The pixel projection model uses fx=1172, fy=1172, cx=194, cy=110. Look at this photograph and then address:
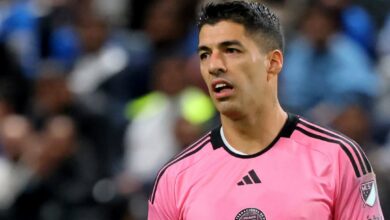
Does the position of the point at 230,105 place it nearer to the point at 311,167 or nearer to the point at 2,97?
the point at 311,167

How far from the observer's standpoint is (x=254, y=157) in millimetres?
5008

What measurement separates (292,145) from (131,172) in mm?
4113

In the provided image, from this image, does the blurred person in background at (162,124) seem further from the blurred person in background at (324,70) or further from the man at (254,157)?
the man at (254,157)

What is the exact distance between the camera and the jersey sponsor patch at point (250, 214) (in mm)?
4824

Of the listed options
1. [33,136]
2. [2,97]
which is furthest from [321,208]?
[2,97]

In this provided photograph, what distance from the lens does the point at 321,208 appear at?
4.74 m

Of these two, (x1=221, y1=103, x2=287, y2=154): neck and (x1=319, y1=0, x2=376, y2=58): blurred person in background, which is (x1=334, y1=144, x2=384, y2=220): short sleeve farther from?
(x1=319, y1=0, x2=376, y2=58): blurred person in background

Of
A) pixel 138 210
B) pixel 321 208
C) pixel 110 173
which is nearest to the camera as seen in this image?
pixel 321 208

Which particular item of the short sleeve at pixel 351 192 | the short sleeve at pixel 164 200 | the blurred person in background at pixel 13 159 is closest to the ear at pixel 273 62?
the short sleeve at pixel 351 192

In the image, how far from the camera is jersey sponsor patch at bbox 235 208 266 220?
4824 millimetres

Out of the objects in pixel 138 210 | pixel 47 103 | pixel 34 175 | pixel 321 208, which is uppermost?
pixel 47 103

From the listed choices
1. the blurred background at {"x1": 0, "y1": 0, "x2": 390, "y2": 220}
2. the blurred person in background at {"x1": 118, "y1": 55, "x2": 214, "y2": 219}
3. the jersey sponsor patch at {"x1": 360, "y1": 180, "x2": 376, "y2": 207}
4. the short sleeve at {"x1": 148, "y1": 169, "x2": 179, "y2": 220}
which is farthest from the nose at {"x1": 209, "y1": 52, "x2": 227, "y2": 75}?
the blurred person in background at {"x1": 118, "y1": 55, "x2": 214, "y2": 219}

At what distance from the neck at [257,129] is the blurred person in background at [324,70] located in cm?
382

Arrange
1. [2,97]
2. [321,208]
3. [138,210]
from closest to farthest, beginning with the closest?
[321,208]
[138,210]
[2,97]
